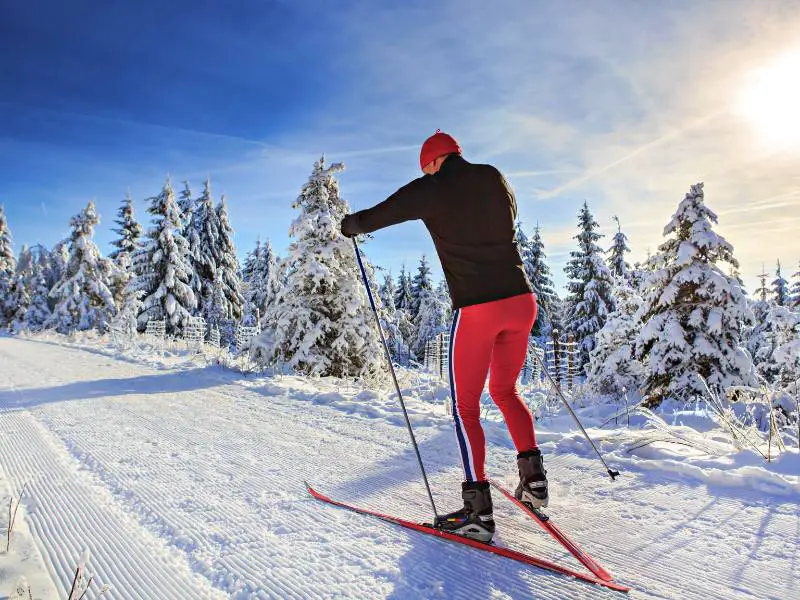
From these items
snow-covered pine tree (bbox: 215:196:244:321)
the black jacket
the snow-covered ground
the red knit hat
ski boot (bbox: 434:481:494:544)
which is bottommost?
the snow-covered ground

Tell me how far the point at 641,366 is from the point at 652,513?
977 cm

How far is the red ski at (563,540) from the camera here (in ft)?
6.61

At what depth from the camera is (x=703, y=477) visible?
314cm

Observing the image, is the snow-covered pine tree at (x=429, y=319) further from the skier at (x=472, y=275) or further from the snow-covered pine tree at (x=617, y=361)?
the skier at (x=472, y=275)

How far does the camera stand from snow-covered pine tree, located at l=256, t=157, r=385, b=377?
492 inches

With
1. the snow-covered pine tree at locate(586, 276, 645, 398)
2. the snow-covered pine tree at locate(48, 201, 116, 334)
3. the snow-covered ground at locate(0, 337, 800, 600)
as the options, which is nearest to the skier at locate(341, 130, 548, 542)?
the snow-covered ground at locate(0, 337, 800, 600)

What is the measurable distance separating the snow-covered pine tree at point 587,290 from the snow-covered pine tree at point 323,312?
20.2 metres

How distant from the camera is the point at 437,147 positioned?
2.71 m

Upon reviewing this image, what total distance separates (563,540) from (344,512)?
3.90 feet

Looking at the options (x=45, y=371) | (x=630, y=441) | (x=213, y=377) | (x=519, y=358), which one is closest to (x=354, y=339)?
(x=213, y=377)

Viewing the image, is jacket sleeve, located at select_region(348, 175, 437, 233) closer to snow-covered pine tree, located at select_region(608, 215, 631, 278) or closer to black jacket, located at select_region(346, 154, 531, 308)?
black jacket, located at select_region(346, 154, 531, 308)

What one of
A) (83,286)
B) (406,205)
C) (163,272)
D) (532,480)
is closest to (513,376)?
(532,480)

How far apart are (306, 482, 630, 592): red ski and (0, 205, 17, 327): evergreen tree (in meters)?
57.6

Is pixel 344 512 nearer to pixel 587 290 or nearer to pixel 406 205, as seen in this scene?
pixel 406 205
